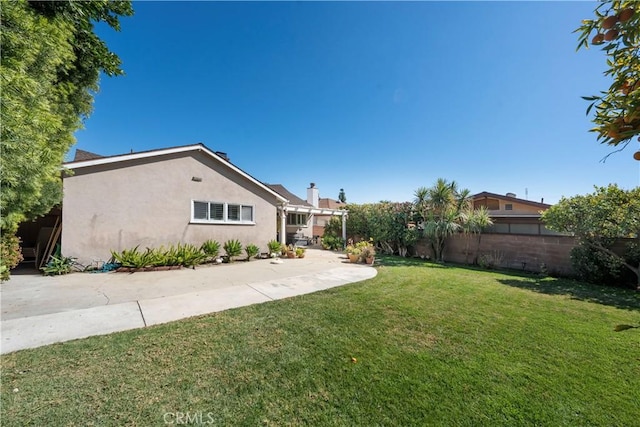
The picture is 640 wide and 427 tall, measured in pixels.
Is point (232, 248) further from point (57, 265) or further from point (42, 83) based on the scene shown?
point (42, 83)

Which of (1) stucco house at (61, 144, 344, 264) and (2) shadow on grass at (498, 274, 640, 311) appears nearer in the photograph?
(2) shadow on grass at (498, 274, 640, 311)

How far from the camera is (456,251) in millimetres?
12719

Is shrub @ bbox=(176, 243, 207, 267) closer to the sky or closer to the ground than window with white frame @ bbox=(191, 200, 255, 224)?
closer to the ground

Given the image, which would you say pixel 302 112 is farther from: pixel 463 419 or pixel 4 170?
pixel 463 419

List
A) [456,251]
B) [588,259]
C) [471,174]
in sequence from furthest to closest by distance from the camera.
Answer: [471,174] → [456,251] → [588,259]

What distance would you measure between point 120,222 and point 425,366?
1081 centimetres

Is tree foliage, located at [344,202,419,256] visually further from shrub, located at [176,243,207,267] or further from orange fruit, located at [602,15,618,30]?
orange fruit, located at [602,15,618,30]

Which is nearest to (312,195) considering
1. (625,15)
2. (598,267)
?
(598,267)

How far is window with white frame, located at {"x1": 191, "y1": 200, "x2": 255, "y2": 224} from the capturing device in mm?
10703

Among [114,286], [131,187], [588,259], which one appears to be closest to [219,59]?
[131,187]

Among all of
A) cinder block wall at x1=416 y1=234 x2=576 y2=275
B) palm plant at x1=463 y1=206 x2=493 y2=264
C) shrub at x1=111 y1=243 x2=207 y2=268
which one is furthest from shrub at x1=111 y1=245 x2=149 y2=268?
palm plant at x1=463 y1=206 x2=493 y2=264

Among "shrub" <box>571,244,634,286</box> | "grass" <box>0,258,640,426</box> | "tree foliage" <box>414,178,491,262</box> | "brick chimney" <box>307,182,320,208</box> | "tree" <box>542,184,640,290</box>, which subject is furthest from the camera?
"brick chimney" <box>307,182,320,208</box>

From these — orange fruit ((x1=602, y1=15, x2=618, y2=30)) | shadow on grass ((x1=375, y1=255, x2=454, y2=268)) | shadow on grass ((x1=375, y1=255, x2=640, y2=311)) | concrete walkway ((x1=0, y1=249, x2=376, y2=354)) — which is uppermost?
orange fruit ((x1=602, y1=15, x2=618, y2=30))
